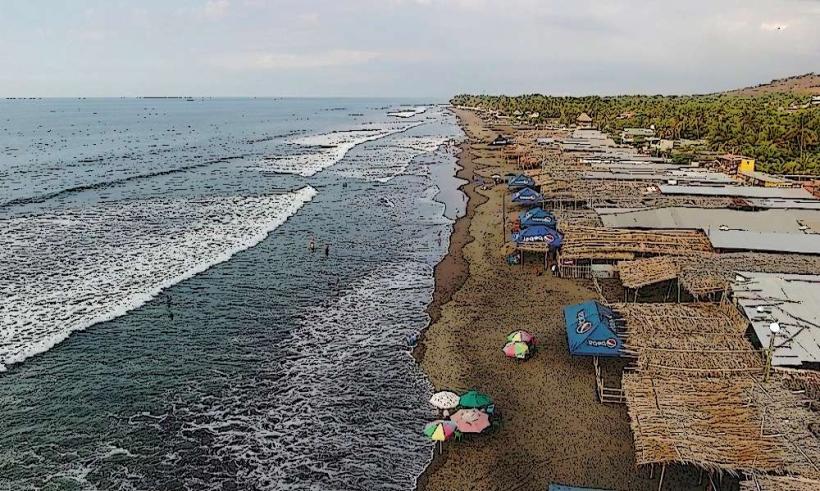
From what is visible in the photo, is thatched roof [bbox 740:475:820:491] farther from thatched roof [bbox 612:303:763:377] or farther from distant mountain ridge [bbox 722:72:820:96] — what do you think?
distant mountain ridge [bbox 722:72:820:96]

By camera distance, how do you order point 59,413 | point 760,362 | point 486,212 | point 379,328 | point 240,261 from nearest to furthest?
1. point 760,362
2. point 59,413
3. point 379,328
4. point 240,261
5. point 486,212

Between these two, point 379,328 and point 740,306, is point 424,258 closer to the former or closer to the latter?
point 379,328

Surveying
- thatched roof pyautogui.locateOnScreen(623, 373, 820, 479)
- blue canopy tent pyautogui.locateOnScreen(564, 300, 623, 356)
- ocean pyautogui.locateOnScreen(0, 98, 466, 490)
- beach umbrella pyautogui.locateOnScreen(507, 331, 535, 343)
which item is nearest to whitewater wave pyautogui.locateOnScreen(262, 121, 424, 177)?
ocean pyautogui.locateOnScreen(0, 98, 466, 490)

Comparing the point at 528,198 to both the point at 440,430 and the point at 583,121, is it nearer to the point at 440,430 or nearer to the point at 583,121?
the point at 440,430

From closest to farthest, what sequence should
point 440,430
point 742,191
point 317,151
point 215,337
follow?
point 440,430 < point 215,337 < point 742,191 < point 317,151

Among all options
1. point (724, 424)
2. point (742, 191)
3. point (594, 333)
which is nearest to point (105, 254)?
point (594, 333)

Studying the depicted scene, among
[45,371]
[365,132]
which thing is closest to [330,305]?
[45,371]
